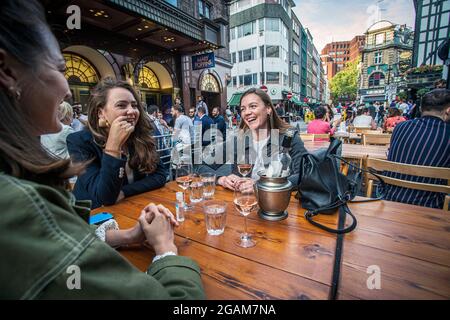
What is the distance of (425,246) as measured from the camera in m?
1.02

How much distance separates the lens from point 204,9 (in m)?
13.4

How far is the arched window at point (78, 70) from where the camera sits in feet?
24.3

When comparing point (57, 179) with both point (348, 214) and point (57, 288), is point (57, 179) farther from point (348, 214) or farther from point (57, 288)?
point (348, 214)

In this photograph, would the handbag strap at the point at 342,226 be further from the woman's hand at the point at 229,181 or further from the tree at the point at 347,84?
the tree at the point at 347,84

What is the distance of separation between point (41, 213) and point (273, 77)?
105ft

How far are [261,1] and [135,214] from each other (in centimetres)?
3450

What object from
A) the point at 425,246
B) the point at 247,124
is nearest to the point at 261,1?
the point at 247,124

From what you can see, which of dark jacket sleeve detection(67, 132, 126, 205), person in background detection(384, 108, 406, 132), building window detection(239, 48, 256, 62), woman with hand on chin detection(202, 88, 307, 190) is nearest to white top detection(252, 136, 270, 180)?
woman with hand on chin detection(202, 88, 307, 190)

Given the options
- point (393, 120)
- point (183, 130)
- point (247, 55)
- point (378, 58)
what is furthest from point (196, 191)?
point (378, 58)

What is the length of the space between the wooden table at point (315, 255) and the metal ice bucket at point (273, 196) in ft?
0.18

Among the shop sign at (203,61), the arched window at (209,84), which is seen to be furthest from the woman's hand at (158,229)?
the arched window at (209,84)

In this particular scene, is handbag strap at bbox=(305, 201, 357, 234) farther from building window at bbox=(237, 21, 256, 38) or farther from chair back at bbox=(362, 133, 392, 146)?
building window at bbox=(237, 21, 256, 38)

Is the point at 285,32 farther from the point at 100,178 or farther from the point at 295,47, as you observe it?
the point at 100,178

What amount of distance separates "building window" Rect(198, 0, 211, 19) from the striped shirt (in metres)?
13.5
